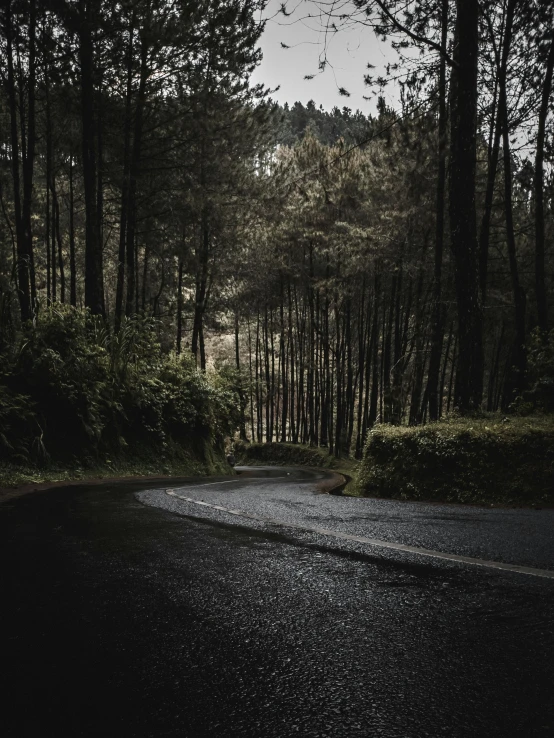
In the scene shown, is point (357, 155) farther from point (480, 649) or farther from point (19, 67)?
point (480, 649)

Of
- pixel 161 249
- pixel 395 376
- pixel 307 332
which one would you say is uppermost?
pixel 161 249

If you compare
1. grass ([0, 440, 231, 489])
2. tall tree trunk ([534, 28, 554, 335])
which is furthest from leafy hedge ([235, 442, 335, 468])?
tall tree trunk ([534, 28, 554, 335])

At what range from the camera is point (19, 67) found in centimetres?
1575

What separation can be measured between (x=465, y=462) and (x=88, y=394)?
7381 millimetres

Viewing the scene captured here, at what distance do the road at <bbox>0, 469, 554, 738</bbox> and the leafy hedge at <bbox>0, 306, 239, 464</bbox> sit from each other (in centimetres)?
651

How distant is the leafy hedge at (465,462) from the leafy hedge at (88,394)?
5774 mm

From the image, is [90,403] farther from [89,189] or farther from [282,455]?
[282,455]

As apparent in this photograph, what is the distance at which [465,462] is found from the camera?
8.71 m

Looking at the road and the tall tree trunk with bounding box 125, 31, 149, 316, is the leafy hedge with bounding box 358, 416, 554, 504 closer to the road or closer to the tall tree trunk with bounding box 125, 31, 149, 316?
the road

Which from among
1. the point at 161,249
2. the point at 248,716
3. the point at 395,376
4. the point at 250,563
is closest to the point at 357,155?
the point at 161,249

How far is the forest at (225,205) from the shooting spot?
1140cm

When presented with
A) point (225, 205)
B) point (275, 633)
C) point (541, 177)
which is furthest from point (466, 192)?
point (225, 205)

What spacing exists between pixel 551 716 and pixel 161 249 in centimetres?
2360

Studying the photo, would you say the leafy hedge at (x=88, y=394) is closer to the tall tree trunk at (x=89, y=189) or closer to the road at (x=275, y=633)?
the tall tree trunk at (x=89, y=189)
